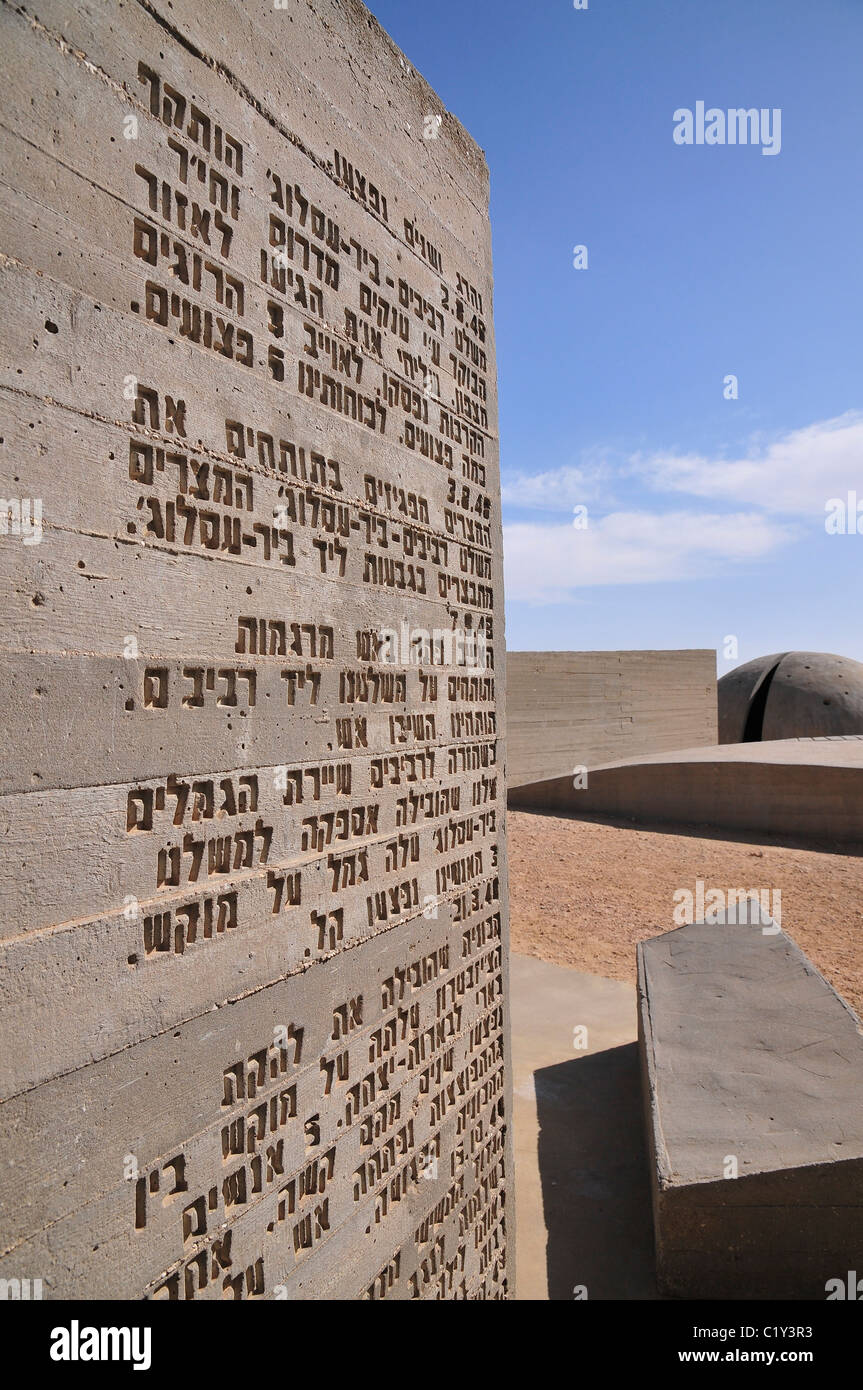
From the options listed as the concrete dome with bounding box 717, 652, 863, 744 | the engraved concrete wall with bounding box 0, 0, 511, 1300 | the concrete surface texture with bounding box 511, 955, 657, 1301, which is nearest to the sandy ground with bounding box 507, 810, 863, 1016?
the concrete surface texture with bounding box 511, 955, 657, 1301

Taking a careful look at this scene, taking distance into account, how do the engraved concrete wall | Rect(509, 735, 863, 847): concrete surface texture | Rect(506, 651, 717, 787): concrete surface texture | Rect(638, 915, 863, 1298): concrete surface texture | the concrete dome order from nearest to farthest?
1. the engraved concrete wall
2. Rect(638, 915, 863, 1298): concrete surface texture
3. Rect(509, 735, 863, 847): concrete surface texture
4. Rect(506, 651, 717, 787): concrete surface texture
5. the concrete dome

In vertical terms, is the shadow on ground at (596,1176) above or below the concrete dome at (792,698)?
below

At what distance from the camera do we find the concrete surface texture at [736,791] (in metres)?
13.1

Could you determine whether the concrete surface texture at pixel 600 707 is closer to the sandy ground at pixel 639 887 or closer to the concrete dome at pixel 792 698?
the sandy ground at pixel 639 887

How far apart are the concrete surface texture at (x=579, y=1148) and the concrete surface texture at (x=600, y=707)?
911 centimetres

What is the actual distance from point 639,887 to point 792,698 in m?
16.9

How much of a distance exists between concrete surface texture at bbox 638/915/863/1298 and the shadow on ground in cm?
34

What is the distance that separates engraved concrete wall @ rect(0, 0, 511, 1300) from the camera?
6.42 ft

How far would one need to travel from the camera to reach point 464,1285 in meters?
3.63

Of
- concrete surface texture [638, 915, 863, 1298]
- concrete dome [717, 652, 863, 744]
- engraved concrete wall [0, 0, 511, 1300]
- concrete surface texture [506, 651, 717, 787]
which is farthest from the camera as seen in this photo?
concrete dome [717, 652, 863, 744]

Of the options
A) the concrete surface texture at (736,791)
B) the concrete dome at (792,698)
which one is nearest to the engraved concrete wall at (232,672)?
the concrete surface texture at (736,791)

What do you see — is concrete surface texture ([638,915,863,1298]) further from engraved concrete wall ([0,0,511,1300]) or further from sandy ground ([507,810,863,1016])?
sandy ground ([507,810,863,1016])
